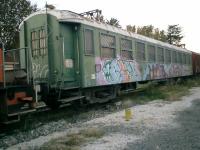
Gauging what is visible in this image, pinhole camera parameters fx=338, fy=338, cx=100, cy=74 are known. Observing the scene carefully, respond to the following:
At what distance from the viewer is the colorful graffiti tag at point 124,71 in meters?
12.4

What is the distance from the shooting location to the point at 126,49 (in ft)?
48.0

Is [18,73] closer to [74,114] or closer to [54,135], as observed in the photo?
[54,135]

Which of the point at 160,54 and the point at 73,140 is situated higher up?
the point at 160,54

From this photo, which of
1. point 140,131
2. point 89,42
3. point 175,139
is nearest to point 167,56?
point 89,42

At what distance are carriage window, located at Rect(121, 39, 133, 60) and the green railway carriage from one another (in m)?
0.04

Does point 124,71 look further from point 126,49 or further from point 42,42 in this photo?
point 42,42

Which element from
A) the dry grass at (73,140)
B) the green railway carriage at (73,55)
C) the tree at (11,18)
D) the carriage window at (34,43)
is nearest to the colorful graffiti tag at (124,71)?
the green railway carriage at (73,55)

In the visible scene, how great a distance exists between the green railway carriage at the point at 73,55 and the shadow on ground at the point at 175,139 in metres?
3.65

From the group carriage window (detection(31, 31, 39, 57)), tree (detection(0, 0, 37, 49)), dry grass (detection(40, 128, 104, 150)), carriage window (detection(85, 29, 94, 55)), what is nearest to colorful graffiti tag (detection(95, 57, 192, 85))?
carriage window (detection(85, 29, 94, 55))

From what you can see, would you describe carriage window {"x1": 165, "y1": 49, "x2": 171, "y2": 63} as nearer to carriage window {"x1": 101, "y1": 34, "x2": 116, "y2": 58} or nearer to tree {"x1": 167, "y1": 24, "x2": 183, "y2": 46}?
carriage window {"x1": 101, "y1": 34, "x2": 116, "y2": 58}

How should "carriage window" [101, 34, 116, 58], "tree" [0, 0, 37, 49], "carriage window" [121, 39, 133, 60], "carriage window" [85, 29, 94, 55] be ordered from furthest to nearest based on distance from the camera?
"tree" [0, 0, 37, 49], "carriage window" [121, 39, 133, 60], "carriage window" [101, 34, 116, 58], "carriage window" [85, 29, 94, 55]

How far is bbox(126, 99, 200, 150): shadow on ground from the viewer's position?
6375 millimetres

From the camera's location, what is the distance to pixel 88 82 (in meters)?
11.4

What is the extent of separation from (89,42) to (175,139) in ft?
18.5
